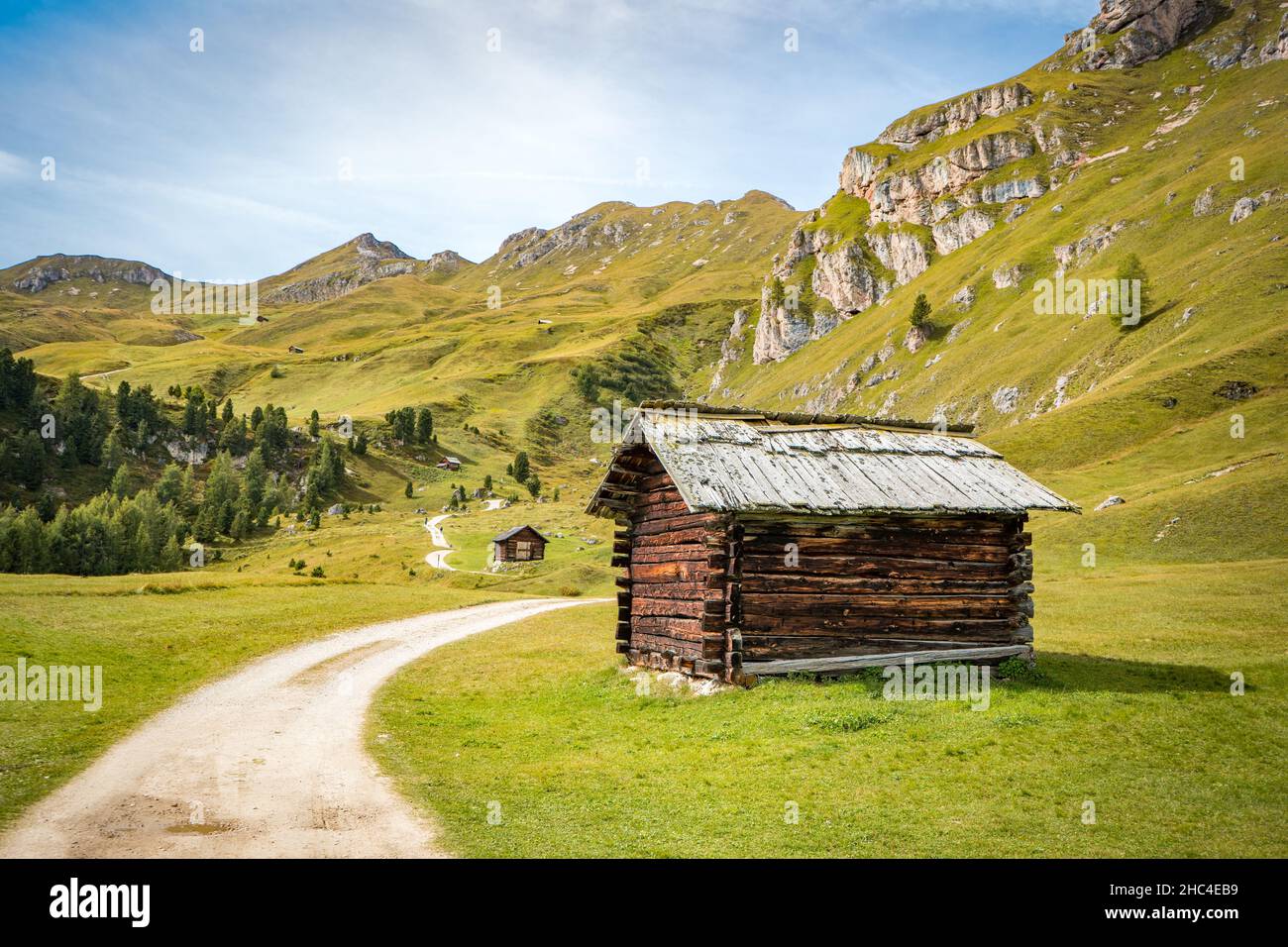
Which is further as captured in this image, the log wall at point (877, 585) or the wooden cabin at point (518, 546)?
the wooden cabin at point (518, 546)

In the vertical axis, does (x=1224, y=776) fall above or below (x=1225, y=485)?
below

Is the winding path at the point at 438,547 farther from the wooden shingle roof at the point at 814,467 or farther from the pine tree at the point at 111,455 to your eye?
the pine tree at the point at 111,455

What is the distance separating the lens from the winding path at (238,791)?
10.2 m

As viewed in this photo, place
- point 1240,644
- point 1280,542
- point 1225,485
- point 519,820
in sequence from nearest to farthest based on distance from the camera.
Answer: point 519,820 → point 1240,644 → point 1280,542 → point 1225,485

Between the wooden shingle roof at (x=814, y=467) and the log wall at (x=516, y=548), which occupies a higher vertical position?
the wooden shingle roof at (x=814, y=467)

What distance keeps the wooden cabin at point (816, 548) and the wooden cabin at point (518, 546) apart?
187ft

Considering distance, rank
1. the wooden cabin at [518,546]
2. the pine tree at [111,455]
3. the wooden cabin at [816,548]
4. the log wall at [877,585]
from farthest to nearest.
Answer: the pine tree at [111,455], the wooden cabin at [518,546], the log wall at [877,585], the wooden cabin at [816,548]

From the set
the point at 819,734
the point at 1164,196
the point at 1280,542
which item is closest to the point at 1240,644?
the point at 819,734

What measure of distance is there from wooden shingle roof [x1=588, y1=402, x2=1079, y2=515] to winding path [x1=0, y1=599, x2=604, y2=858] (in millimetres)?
10080

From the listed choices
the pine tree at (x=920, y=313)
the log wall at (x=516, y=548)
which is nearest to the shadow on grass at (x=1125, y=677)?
the log wall at (x=516, y=548)

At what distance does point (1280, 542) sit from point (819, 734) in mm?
42248
